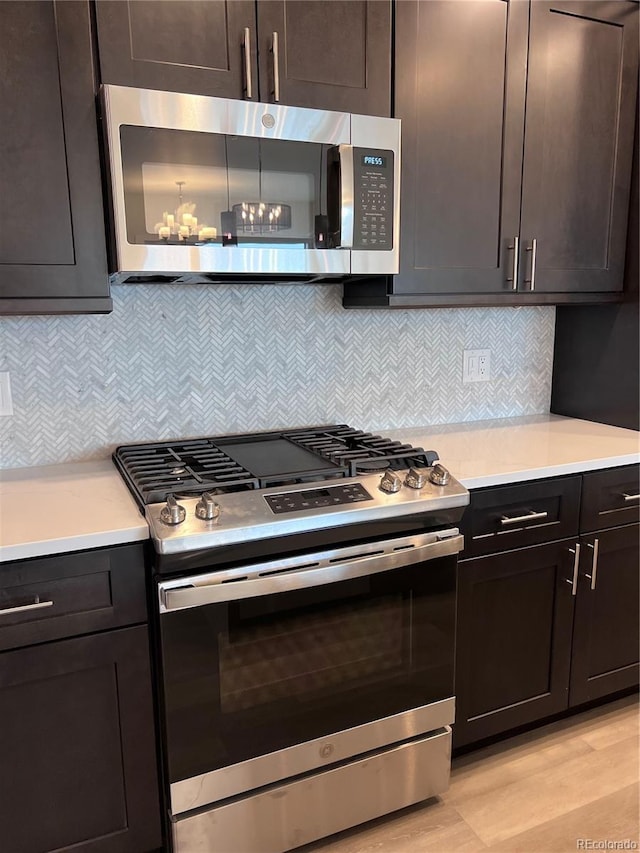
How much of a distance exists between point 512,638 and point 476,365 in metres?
0.99

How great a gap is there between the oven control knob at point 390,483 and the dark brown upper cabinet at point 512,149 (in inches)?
22.4

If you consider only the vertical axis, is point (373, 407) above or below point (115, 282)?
below

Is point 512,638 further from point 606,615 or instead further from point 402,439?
point 402,439

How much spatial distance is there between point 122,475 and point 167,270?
1.81 ft

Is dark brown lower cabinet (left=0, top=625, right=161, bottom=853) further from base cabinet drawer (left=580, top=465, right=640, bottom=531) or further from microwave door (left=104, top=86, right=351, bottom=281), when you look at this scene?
base cabinet drawer (left=580, top=465, right=640, bottom=531)

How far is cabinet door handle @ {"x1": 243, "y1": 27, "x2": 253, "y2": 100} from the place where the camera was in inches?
61.1

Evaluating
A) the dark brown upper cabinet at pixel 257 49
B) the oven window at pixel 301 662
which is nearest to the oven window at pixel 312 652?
the oven window at pixel 301 662

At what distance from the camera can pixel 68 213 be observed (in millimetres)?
1493

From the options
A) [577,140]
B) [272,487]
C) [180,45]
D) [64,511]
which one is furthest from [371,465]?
[577,140]

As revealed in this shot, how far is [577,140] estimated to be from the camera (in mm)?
2057

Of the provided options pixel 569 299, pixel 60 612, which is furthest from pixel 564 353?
pixel 60 612

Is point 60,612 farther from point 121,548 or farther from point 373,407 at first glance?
point 373,407

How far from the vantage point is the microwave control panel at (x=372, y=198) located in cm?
167

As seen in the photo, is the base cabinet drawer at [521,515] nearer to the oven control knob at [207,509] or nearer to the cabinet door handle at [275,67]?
the oven control knob at [207,509]
